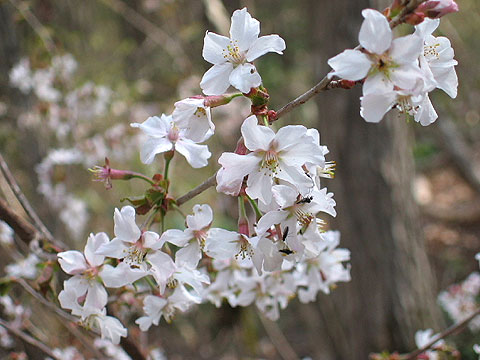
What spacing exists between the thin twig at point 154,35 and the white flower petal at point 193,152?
296 cm

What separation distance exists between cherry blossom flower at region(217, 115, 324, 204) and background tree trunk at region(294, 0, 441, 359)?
1.85 meters

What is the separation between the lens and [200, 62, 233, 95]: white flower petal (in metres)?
0.86

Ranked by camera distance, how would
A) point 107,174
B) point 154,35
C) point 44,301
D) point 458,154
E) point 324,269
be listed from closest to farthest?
point 107,174 → point 44,301 → point 324,269 → point 154,35 → point 458,154

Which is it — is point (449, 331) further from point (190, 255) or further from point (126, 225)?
point (126, 225)

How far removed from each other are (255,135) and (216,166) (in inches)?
109

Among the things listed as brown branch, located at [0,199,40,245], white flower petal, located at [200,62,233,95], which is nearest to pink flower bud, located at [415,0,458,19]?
white flower petal, located at [200,62,233,95]

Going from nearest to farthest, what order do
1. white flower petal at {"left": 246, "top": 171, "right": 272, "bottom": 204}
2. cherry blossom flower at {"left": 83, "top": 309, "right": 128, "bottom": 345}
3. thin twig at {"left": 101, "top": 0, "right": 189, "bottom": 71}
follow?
white flower petal at {"left": 246, "top": 171, "right": 272, "bottom": 204}
cherry blossom flower at {"left": 83, "top": 309, "right": 128, "bottom": 345}
thin twig at {"left": 101, "top": 0, "right": 189, "bottom": 71}

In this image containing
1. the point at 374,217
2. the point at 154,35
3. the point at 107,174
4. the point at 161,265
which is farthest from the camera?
the point at 154,35

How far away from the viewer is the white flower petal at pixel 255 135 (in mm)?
792

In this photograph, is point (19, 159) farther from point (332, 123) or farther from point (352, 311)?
point (352, 311)

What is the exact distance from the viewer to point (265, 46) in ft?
2.80

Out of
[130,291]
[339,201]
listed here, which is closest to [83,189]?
[339,201]

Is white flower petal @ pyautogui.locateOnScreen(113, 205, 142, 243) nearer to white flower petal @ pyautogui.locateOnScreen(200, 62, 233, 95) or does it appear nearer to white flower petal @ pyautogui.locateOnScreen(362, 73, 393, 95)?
white flower petal @ pyautogui.locateOnScreen(200, 62, 233, 95)

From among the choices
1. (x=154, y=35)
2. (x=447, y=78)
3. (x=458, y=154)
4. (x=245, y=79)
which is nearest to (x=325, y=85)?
(x=245, y=79)
